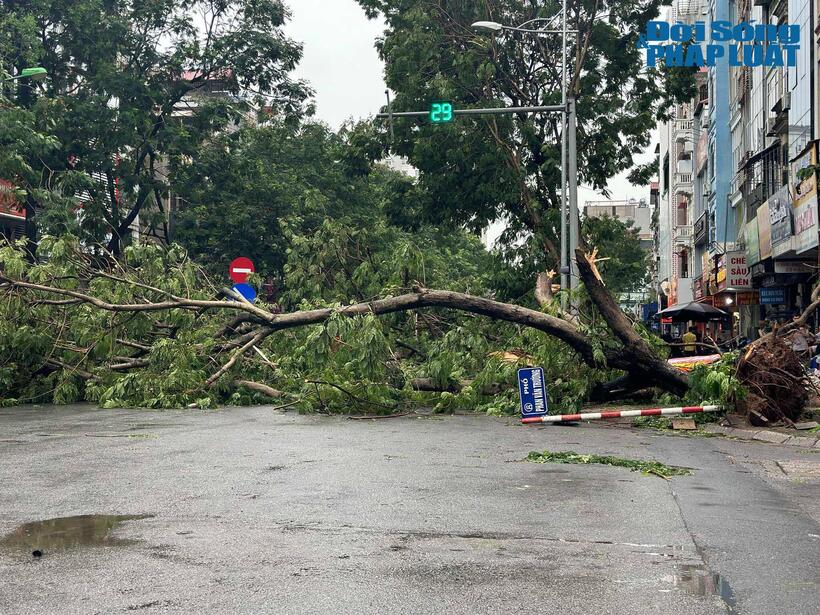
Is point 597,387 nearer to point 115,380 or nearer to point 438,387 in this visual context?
point 438,387

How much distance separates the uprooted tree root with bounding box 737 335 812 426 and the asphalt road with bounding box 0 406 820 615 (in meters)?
2.78

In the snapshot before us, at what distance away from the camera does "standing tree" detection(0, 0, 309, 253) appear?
107ft

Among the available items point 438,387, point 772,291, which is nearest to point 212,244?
point 772,291

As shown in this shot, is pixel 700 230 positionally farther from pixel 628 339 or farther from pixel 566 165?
pixel 628 339

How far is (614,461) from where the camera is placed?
442 inches

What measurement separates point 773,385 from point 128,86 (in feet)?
78.8

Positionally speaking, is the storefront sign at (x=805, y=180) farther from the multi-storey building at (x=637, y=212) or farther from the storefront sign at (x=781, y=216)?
the multi-storey building at (x=637, y=212)

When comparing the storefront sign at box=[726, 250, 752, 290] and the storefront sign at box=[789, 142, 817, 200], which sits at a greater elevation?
the storefront sign at box=[789, 142, 817, 200]

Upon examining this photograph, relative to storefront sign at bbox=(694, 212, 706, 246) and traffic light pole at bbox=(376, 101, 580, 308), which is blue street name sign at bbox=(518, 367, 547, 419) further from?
storefront sign at bbox=(694, 212, 706, 246)

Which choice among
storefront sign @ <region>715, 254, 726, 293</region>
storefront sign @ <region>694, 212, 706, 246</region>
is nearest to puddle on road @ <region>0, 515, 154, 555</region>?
storefront sign @ <region>715, 254, 726, 293</region>

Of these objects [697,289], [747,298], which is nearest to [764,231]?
[747,298]

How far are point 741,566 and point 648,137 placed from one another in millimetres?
26190

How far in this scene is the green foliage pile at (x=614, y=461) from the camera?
1049 cm

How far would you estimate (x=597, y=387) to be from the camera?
1866cm
